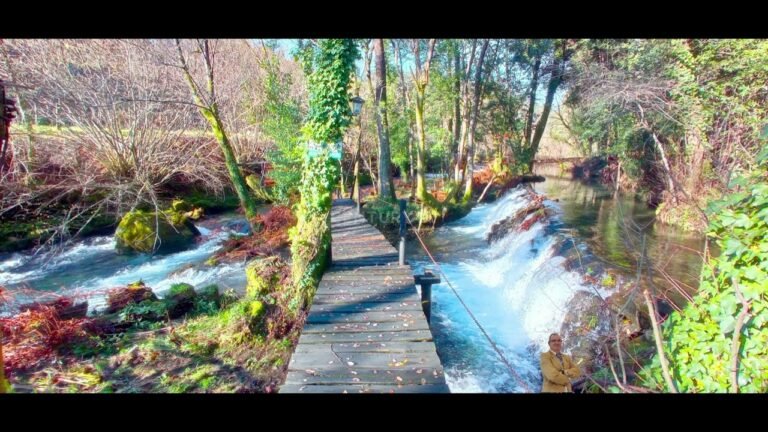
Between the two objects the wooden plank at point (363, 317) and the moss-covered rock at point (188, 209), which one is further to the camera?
the moss-covered rock at point (188, 209)

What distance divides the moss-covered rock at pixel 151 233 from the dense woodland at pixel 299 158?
8 centimetres

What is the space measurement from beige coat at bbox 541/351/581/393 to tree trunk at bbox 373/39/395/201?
34.8 feet

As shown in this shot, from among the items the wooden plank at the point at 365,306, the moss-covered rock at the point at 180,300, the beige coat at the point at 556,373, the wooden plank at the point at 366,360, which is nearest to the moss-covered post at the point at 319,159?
the wooden plank at the point at 365,306

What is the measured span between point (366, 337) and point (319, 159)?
2.88 meters

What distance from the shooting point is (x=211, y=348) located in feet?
17.9

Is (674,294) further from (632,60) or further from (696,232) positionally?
(632,60)

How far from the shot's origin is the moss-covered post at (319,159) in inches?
212

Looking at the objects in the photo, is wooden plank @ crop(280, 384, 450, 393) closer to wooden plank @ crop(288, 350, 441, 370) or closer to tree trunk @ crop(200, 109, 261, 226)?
wooden plank @ crop(288, 350, 441, 370)

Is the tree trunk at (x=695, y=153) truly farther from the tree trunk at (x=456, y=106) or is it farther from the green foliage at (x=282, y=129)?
the green foliage at (x=282, y=129)

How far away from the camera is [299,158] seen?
630 centimetres

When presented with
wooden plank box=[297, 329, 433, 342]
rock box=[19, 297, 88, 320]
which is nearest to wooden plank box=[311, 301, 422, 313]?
wooden plank box=[297, 329, 433, 342]

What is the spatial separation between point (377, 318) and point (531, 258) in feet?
21.1

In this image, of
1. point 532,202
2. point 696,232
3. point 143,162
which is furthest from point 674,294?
point 143,162
